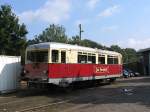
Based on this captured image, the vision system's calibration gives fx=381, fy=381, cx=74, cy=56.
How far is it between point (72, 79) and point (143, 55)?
4670cm

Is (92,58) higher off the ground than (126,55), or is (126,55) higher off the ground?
(126,55)

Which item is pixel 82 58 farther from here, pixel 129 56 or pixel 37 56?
pixel 129 56

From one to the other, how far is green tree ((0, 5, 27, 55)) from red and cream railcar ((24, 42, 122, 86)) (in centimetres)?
1807

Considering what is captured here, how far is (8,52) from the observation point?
46344 millimetres

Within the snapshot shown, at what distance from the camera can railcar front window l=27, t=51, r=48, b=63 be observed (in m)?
24.8

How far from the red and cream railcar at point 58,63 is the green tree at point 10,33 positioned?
18.1m

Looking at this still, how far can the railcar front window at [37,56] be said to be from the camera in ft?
81.5

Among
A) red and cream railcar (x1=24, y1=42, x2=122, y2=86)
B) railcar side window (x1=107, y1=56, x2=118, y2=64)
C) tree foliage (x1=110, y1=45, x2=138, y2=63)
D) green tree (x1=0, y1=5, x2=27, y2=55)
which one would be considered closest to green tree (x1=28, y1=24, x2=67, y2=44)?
tree foliage (x1=110, y1=45, x2=138, y2=63)

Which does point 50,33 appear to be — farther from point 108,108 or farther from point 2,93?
point 108,108

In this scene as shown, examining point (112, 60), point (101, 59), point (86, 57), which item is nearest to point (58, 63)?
point (86, 57)

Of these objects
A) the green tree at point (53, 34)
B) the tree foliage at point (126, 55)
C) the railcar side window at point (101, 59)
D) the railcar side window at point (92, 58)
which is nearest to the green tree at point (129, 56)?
the tree foliage at point (126, 55)

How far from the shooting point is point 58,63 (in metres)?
25.0

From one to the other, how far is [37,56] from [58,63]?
1.56 meters

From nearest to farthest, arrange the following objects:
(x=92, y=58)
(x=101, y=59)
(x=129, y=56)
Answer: (x=92, y=58) < (x=101, y=59) < (x=129, y=56)
